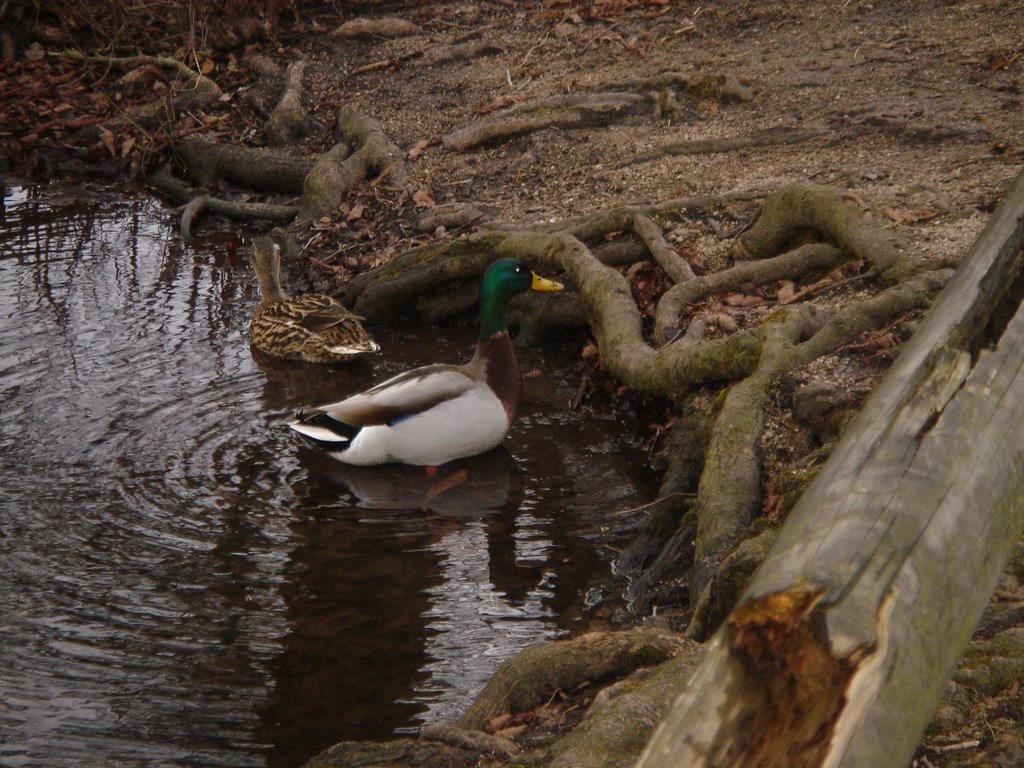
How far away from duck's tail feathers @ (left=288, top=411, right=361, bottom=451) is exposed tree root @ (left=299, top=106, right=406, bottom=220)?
3.77 m

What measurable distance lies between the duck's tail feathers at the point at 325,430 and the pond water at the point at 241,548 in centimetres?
17

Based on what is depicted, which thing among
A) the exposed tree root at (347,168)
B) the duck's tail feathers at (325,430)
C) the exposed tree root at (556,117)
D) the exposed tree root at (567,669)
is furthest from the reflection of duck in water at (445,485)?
the exposed tree root at (556,117)

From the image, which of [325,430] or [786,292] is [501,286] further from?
[786,292]

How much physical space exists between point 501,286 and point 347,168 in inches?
142

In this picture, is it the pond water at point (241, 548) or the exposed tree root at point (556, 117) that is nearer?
the pond water at point (241, 548)

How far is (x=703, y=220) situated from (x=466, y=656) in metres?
4.08

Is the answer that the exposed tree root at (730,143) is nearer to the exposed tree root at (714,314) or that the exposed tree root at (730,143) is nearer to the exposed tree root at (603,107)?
the exposed tree root at (603,107)

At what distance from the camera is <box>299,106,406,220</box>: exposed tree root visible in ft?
33.2

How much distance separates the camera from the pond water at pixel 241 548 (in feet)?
14.3

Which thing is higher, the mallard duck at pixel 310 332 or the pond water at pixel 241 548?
the mallard duck at pixel 310 332

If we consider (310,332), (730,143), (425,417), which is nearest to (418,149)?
(730,143)

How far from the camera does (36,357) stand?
7676mm

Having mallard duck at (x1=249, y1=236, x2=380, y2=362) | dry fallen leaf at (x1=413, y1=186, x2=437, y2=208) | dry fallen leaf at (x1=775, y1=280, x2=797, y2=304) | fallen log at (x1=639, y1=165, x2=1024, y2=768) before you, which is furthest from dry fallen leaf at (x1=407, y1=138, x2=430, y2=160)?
fallen log at (x1=639, y1=165, x2=1024, y2=768)

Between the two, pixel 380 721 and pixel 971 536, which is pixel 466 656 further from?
pixel 971 536
